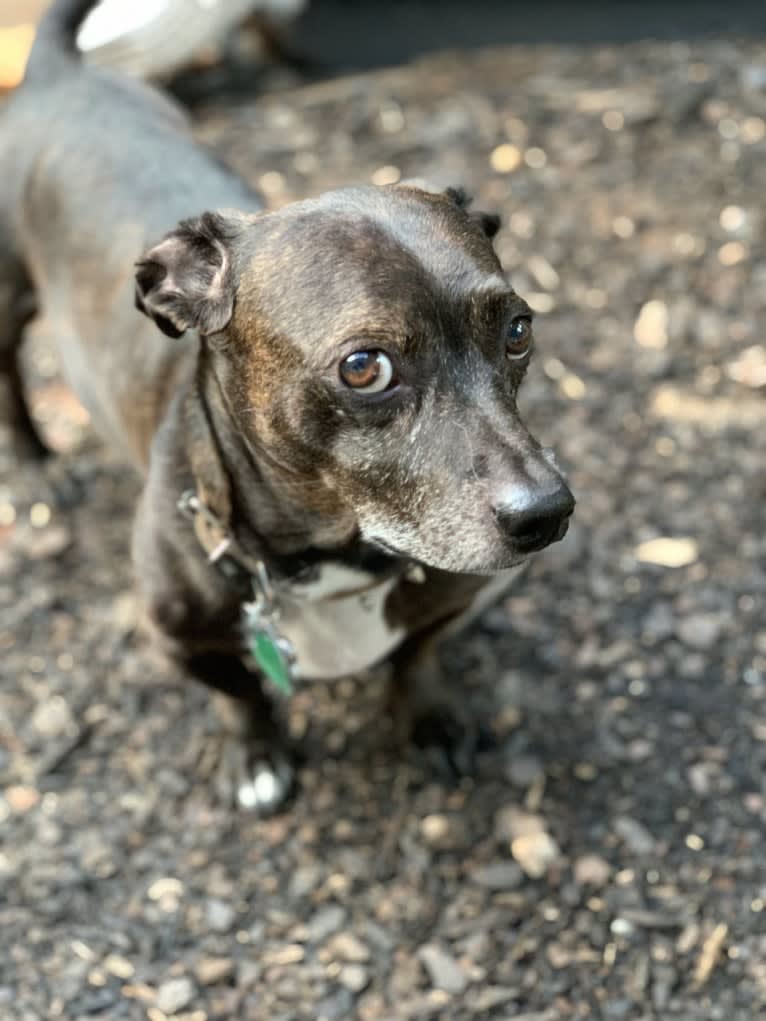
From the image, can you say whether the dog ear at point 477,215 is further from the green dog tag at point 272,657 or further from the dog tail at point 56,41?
the dog tail at point 56,41

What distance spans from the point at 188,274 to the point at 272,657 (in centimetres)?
95

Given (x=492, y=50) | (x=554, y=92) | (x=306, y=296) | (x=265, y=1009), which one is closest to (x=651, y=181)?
(x=554, y=92)

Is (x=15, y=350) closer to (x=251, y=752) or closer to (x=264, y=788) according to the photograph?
(x=251, y=752)

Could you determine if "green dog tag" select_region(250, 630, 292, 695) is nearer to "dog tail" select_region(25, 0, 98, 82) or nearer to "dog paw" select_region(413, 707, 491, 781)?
"dog paw" select_region(413, 707, 491, 781)

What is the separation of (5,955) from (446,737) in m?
1.31

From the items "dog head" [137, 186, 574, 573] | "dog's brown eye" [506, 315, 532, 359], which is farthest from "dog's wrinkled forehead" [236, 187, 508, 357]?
"dog's brown eye" [506, 315, 532, 359]

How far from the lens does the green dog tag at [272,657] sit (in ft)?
9.91

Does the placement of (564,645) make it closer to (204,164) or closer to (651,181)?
(204,164)

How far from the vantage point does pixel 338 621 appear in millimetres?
3033

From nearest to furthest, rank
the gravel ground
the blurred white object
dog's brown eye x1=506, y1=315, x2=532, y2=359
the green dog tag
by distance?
dog's brown eye x1=506, y1=315, x2=532, y2=359 → the green dog tag → the gravel ground → the blurred white object

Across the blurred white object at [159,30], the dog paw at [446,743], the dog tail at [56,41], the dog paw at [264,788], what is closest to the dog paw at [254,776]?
the dog paw at [264,788]

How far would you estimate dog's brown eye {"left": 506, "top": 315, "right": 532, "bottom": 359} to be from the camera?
253cm

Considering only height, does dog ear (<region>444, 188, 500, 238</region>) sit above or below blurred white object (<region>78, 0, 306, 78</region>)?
above

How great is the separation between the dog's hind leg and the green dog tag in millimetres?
1668
